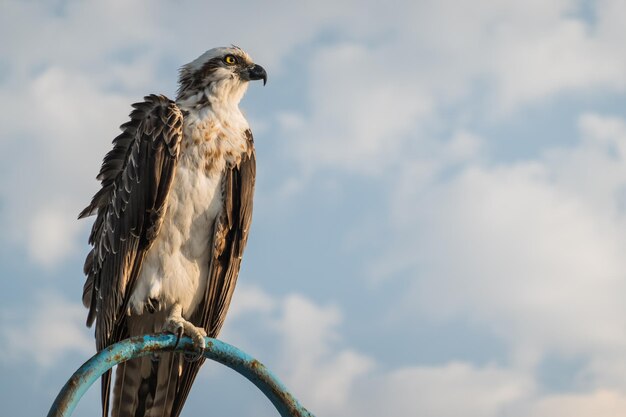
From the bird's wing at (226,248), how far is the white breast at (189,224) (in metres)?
0.05

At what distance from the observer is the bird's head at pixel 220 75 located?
6578mm

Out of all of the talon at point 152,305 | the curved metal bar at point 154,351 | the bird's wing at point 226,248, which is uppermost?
the bird's wing at point 226,248

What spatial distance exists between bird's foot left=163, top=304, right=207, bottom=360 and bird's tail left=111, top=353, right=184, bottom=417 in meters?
0.28

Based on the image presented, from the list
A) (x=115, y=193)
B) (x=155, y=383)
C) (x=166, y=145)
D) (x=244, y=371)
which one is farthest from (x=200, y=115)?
(x=244, y=371)

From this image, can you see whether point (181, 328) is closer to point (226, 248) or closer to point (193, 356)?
point (193, 356)

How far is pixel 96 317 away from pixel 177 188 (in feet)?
3.65

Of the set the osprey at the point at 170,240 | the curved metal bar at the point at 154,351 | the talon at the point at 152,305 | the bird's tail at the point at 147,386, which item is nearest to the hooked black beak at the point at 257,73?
the osprey at the point at 170,240

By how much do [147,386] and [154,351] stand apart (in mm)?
1464

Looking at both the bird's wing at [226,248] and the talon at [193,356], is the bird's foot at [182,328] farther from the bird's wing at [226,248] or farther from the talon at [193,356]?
the bird's wing at [226,248]

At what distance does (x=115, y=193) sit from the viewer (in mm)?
6387

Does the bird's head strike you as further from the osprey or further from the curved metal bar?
the curved metal bar

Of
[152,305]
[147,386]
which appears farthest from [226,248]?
[147,386]

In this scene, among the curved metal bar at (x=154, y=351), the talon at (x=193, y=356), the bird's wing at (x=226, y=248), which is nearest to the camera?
the curved metal bar at (x=154, y=351)

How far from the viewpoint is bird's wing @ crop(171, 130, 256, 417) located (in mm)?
6152
